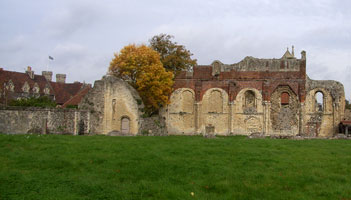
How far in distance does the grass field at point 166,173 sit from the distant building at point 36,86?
41126mm

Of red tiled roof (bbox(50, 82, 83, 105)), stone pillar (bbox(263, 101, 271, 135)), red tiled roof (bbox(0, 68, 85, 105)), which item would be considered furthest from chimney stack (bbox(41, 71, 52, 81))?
stone pillar (bbox(263, 101, 271, 135))

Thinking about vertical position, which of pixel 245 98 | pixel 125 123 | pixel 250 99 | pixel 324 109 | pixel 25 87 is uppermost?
pixel 25 87

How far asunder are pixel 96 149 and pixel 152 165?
415cm

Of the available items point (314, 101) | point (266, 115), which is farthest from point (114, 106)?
point (314, 101)

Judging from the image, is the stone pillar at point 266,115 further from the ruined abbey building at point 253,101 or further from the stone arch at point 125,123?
the stone arch at point 125,123

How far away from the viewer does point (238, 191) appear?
906cm

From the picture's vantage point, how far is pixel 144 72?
3328 centimetres

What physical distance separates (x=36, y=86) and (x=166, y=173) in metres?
55.5

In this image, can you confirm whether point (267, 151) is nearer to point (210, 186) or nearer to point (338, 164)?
point (338, 164)

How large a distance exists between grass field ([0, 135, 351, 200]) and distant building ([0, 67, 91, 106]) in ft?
135

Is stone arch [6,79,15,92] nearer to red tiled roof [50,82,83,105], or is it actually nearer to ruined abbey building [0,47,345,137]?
red tiled roof [50,82,83,105]

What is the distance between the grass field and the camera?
8844mm

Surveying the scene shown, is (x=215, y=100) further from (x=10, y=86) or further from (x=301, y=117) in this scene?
(x=10, y=86)

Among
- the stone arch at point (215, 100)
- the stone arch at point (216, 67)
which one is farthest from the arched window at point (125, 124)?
the stone arch at point (216, 67)
